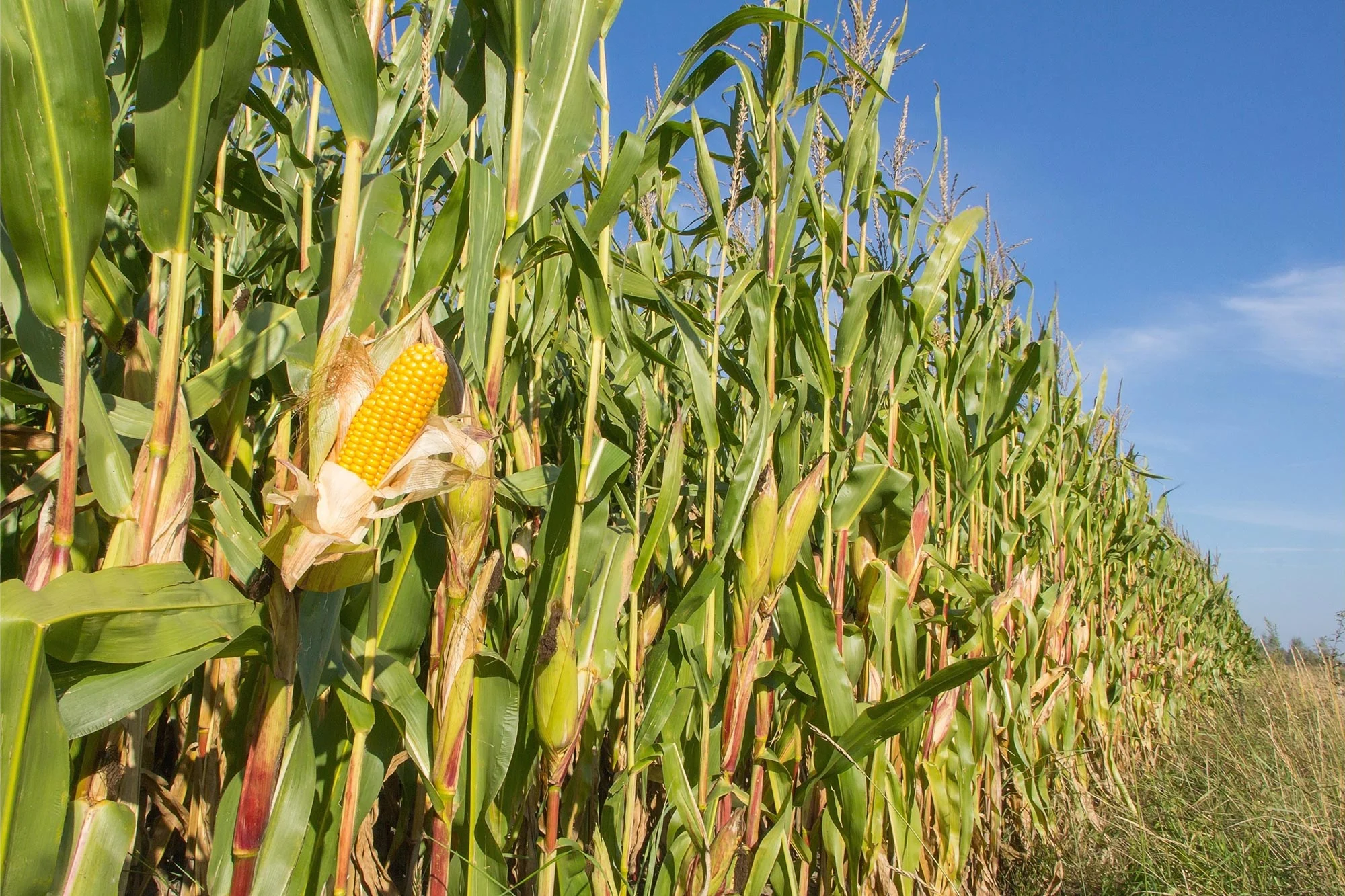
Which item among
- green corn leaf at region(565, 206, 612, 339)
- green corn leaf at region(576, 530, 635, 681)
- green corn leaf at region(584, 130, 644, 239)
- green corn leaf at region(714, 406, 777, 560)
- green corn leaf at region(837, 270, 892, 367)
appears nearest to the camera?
green corn leaf at region(565, 206, 612, 339)

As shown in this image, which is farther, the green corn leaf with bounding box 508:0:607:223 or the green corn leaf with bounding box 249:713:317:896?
the green corn leaf with bounding box 508:0:607:223

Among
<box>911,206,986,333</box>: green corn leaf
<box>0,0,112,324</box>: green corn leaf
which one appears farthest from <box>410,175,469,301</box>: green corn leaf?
<box>911,206,986,333</box>: green corn leaf

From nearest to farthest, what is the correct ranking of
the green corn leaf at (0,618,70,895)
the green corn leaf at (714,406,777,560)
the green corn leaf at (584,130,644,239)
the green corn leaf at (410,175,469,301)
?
the green corn leaf at (0,618,70,895) < the green corn leaf at (410,175,469,301) < the green corn leaf at (584,130,644,239) < the green corn leaf at (714,406,777,560)

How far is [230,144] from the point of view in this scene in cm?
204

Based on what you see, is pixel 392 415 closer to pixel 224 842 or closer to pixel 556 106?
pixel 556 106

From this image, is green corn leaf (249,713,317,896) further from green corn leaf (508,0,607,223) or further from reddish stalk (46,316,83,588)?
green corn leaf (508,0,607,223)

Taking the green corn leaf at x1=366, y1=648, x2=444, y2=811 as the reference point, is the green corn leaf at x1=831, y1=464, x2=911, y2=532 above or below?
above

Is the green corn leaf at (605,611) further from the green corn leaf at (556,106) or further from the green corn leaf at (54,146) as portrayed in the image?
the green corn leaf at (54,146)

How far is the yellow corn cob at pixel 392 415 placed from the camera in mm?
1099

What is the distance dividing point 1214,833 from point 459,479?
14.4 feet

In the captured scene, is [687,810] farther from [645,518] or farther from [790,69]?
[790,69]

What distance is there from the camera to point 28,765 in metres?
0.92

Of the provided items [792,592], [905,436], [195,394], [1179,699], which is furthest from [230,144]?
[1179,699]

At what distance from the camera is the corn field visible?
41.4 inches
